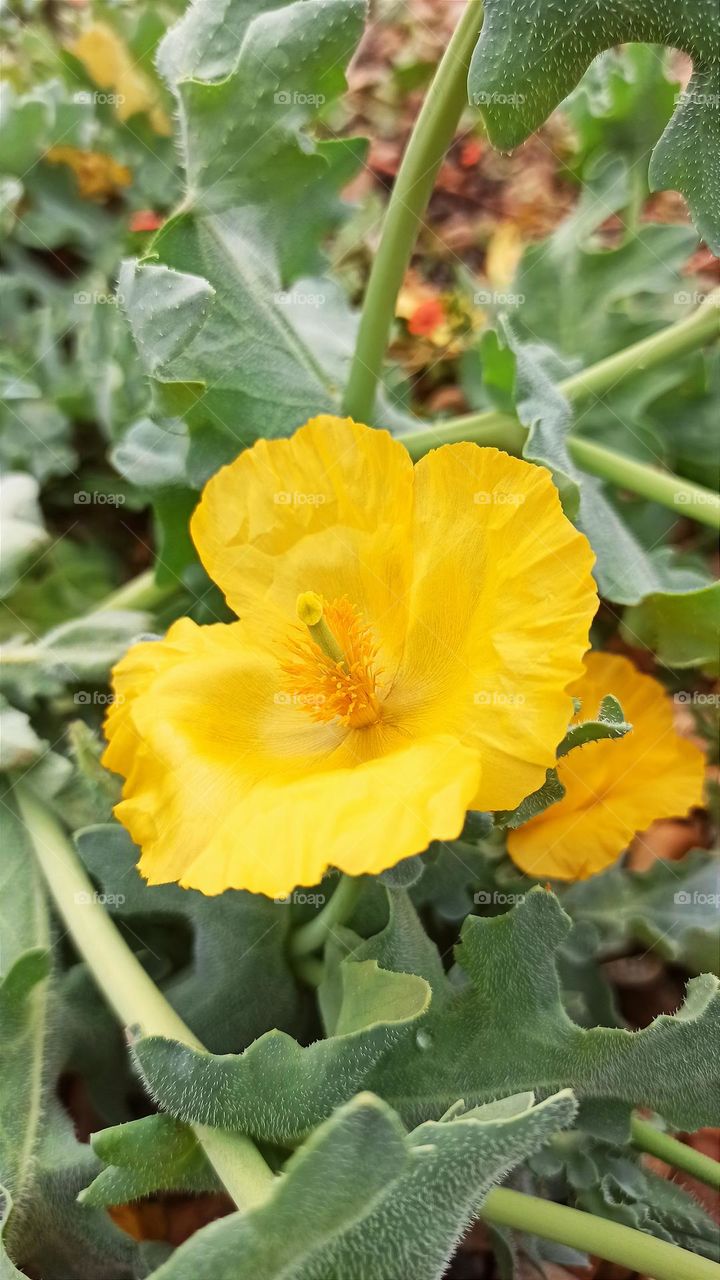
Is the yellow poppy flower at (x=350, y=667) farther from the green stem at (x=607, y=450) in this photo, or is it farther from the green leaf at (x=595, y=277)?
the green leaf at (x=595, y=277)

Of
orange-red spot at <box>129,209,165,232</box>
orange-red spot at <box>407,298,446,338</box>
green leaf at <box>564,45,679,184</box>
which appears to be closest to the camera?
green leaf at <box>564,45,679,184</box>

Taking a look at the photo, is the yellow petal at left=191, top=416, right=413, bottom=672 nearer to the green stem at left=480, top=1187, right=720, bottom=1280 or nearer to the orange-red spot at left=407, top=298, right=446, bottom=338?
the green stem at left=480, top=1187, right=720, bottom=1280

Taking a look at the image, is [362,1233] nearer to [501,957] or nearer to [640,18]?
[501,957]

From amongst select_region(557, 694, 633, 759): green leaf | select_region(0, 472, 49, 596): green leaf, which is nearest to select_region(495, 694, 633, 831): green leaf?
select_region(557, 694, 633, 759): green leaf

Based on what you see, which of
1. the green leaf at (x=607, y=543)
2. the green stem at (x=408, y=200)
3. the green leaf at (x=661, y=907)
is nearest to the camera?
the green stem at (x=408, y=200)

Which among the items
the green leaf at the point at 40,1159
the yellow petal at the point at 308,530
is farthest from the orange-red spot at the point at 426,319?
the green leaf at the point at 40,1159

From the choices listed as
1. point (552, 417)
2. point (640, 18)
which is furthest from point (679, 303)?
point (640, 18)
